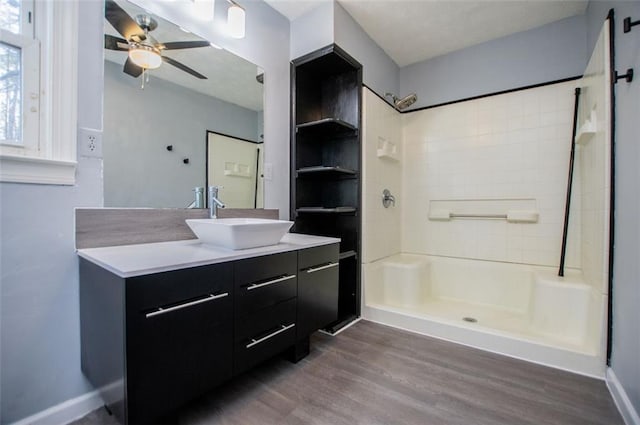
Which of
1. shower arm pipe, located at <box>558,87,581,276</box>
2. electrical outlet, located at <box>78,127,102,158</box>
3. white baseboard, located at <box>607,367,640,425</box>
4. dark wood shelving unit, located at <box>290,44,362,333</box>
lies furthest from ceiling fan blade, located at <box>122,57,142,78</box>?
shower arm pipe, located at <box>558,87,581,276</box>

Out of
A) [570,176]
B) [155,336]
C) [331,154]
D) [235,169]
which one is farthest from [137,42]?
[570,176]

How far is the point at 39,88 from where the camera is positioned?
1188 mm

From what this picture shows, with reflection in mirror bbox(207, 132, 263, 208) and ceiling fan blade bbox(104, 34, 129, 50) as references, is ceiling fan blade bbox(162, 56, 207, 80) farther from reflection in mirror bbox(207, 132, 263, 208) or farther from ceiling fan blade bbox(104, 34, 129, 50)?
reflection in mirror bbox(207, 132, 263, 208)

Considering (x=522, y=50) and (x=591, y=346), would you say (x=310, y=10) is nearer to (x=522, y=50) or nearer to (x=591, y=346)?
(x=522, y=50)

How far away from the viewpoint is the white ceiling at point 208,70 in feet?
5.00

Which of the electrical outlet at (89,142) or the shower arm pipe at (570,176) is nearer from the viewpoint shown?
the electrical outlet at (89,142)

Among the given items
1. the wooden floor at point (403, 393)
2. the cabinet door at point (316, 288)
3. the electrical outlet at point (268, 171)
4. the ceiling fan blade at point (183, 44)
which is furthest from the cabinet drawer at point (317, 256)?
the ceiling fan blade at point (183, 44)

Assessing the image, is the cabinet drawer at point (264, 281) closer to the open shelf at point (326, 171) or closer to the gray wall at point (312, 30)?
the open shelf at point (326, 171)

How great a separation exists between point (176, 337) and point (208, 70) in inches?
61.2

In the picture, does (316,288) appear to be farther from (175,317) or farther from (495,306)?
(495,306)

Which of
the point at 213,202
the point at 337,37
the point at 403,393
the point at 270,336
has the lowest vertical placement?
the point at 403,393

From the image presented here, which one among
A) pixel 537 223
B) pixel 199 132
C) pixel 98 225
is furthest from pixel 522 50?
pixel 98 225

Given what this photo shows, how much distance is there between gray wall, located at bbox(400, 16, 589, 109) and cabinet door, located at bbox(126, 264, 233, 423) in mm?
2776

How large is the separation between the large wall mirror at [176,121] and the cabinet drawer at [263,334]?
811 mm
